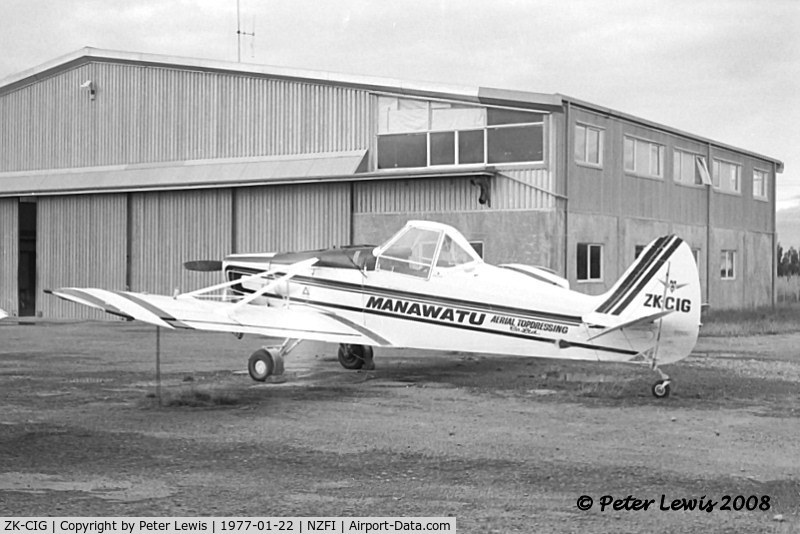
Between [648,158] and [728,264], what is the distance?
675 centimetres

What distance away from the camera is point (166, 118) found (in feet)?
91.8

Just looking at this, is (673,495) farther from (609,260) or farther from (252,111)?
(252,111)

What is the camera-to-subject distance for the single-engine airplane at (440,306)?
11.6 m

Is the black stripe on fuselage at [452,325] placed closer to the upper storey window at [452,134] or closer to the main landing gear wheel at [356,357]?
the main landing gear wheel at [356,357]

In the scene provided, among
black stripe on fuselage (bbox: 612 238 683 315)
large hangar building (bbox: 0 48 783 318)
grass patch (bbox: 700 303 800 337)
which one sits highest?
large hangar building (bbox: 0 48 783 318)

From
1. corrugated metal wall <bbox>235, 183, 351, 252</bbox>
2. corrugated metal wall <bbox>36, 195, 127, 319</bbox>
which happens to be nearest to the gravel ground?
corrugated metal wall <bbox>235, 183, 351, 252</bbox>

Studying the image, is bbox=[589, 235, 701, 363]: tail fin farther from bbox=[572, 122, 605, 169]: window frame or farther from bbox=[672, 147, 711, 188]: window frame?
bbox=[672, 147, 711, 188]: window frame

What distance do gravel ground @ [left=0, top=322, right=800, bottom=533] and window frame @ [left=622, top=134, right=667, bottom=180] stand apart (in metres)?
10.0

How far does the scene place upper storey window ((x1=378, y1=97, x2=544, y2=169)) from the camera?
72.5 ft

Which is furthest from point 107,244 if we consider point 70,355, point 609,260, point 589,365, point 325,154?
point 589,365

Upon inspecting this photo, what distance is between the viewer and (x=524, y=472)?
7.86m

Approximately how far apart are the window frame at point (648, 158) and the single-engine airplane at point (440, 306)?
11136mm

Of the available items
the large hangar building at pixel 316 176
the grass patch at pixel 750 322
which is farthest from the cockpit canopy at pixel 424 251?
the grass patch at pixel 750 322

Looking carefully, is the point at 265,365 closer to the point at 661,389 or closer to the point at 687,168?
the point at 661,389
